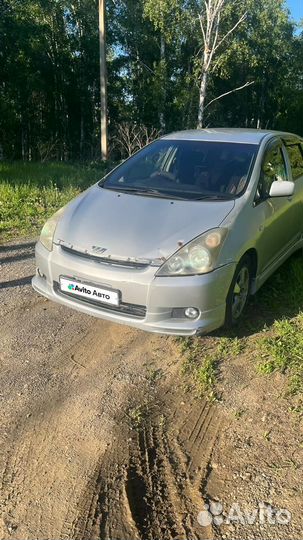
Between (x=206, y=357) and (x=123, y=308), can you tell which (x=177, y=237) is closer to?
(x=123, y=308)

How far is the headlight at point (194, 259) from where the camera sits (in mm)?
3193

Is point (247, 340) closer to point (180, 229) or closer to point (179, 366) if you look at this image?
point (179, 366)

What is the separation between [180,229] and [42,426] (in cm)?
164

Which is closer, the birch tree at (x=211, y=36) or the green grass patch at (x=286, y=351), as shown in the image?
the green grass patch at (x=286, y=351)

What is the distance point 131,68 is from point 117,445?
3109cm

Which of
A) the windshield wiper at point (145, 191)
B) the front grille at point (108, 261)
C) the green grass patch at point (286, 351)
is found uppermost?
the windshield wiper at point (145, 191)

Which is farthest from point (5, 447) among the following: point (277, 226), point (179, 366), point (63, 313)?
point (277, 226)

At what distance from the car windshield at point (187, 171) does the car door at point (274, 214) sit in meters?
0.20

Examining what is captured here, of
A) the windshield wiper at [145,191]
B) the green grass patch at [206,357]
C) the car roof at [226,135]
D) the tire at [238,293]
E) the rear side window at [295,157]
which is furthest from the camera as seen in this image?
the rear side window at [295,157]

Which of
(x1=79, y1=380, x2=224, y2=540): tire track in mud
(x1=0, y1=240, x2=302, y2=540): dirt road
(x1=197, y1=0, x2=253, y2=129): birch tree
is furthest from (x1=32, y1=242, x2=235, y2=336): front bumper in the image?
(x1=197, y1=0, x2=253, y2=129): birch tree

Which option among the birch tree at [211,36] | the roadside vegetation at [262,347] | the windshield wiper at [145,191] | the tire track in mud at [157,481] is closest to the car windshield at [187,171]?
the windshield wiper at [145,191]

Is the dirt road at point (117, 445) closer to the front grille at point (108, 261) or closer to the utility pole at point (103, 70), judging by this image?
the front grille at point (108, 261)

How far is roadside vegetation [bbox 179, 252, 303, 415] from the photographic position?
124 inches

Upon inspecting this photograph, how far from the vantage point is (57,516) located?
7.09 feet
